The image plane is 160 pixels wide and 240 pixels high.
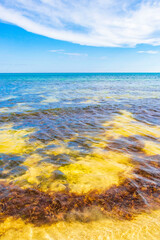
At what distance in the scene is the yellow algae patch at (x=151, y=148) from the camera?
4836 mm

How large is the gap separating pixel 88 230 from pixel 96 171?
1674 millimetres

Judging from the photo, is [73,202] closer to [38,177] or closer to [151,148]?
[38,177]

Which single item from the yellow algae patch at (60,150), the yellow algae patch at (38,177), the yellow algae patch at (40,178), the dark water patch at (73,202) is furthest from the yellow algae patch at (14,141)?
the dark water patch at (73,202)

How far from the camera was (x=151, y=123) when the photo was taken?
797 cm

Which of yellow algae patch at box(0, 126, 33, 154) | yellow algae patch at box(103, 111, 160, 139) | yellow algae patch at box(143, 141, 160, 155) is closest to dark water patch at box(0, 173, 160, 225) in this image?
yellow algae patch at box(143, 141, 160, 155)

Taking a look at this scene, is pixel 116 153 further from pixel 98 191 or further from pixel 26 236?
pixel 26 236

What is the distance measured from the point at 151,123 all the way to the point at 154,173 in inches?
187

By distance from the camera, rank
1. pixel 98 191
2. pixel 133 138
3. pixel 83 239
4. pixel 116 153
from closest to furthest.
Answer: pixel 83 239 < pixel 98 191 < pixel 116 153 < pixel 133 138

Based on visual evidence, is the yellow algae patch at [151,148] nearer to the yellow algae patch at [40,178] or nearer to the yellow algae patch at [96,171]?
the yellow algae patch at [96,171]

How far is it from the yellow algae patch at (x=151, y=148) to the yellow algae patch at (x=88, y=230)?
2.53m

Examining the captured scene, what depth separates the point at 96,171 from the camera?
4.00 meters

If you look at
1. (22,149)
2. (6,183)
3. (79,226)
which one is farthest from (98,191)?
(22,149)

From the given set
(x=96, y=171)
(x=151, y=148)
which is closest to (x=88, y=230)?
(x=96, y=171)

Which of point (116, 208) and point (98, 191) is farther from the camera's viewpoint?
point (98, 191)
